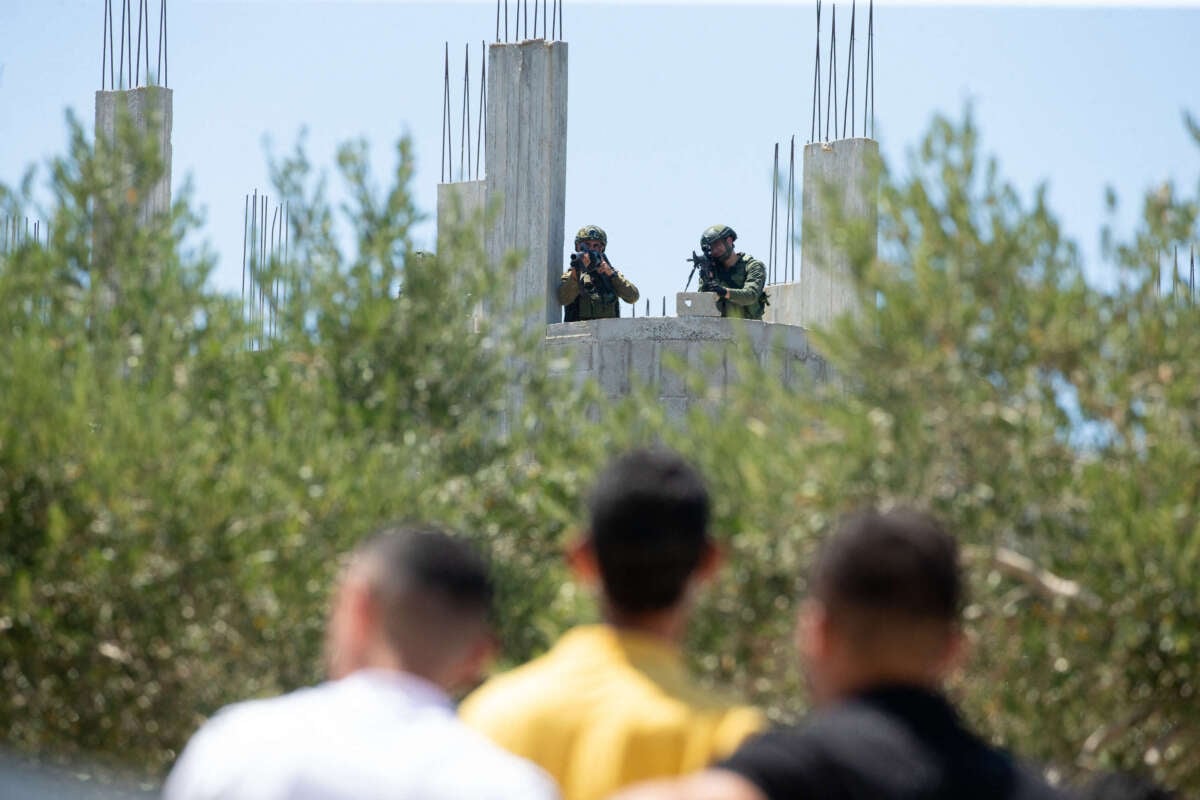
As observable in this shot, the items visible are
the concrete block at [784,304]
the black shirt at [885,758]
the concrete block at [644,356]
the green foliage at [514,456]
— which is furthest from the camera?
the concrete block at [784,304]

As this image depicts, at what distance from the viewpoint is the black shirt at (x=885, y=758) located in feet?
7.02

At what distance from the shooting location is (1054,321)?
6.53 metres

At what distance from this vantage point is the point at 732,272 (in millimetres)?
20203

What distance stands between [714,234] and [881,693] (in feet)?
59.3

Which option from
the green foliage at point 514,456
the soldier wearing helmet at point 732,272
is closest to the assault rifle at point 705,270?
the soldier wearing helmet at point 732,272

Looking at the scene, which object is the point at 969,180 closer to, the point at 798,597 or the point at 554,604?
the point at 798,597

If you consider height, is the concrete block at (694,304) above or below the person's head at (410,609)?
above

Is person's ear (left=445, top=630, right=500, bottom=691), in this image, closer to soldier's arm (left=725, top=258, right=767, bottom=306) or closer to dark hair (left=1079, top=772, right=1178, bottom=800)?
dark hair (left=1079, top=772, right=1178, bottom=800)

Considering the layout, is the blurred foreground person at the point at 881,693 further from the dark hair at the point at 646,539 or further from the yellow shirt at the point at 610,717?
the dark hair at the point at 646,539

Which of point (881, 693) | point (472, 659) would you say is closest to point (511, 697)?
point (472, 659)

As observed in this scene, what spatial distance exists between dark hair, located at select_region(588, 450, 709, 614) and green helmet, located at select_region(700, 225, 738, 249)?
1758 cm

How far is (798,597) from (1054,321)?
141 cm

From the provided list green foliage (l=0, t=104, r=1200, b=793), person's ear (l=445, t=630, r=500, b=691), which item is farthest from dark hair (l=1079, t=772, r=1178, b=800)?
green foliage (l=0, t=104, r=1200, b=793)

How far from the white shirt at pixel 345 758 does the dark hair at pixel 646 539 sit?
372mm
